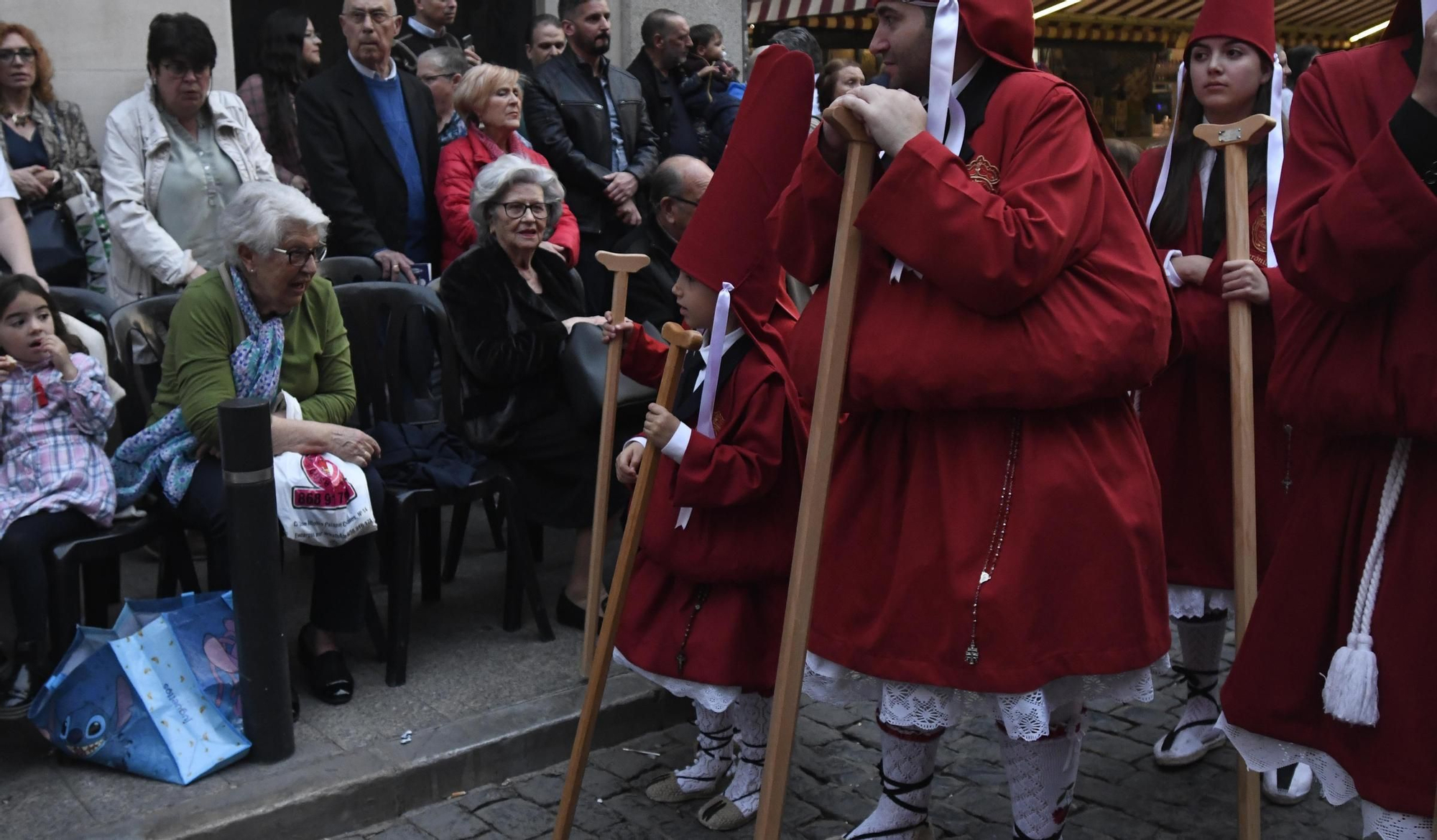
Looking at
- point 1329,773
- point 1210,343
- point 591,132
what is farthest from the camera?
point 591,132

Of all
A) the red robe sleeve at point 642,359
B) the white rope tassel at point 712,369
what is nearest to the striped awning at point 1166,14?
the red robe sleeve at point 642,359

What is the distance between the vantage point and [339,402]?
489 centimetres

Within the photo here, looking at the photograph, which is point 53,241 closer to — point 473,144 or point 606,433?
point 473,144

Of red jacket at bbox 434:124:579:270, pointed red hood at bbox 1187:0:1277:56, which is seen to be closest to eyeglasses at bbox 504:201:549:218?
red jacket at bbox 434:124:579:270

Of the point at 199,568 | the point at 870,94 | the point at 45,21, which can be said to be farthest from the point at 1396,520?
the point at 45,21

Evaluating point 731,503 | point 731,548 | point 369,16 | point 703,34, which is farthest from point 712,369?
point 703,34

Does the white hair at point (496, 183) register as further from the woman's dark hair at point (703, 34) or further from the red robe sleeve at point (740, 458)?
the woman's dark hair at point (703, 34)

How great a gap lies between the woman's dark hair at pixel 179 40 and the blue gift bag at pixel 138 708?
2662 millimetres

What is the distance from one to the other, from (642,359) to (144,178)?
2539 millimetres

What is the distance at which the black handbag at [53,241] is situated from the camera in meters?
5.75

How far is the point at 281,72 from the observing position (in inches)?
259

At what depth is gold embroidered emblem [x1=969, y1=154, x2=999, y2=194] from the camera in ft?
9.07

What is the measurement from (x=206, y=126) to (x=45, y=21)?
1.59 m

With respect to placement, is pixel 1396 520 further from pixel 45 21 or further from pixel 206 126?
pixel 45 21
